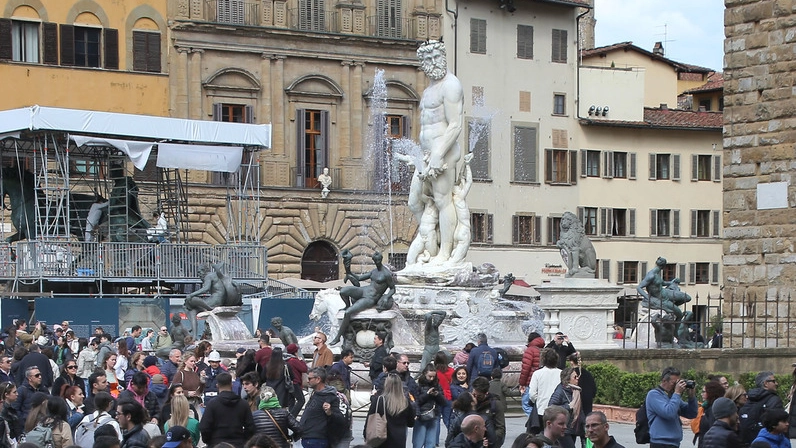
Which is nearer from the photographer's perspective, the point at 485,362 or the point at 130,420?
the point at 130,420

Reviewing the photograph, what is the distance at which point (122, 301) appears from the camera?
29562mm

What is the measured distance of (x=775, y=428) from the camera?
10773mm

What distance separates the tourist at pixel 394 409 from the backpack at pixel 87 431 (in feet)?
7.11

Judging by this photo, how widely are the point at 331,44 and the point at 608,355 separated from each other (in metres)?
31.7

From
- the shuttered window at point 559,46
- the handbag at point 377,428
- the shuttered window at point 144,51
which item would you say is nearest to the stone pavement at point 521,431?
the handbag at point 377,428

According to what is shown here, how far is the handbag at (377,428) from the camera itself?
40.4ft

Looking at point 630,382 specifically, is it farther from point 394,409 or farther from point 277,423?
point 277,423

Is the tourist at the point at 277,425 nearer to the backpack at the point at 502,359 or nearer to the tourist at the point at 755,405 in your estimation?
the tourist at the point at 755,405

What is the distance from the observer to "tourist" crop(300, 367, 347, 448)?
476 inches

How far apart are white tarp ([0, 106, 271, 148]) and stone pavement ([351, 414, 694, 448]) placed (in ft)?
56.9

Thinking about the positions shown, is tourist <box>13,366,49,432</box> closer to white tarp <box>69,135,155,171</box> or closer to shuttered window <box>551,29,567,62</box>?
white tarp <box>69,135,155,171</box>

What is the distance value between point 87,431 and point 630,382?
9532mm

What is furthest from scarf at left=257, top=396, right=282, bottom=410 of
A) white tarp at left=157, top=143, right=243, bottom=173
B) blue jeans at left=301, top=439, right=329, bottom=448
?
white tarp at left=157, top=143, right=243, bottom=173

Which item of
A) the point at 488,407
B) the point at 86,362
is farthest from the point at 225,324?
the point at 488,407
